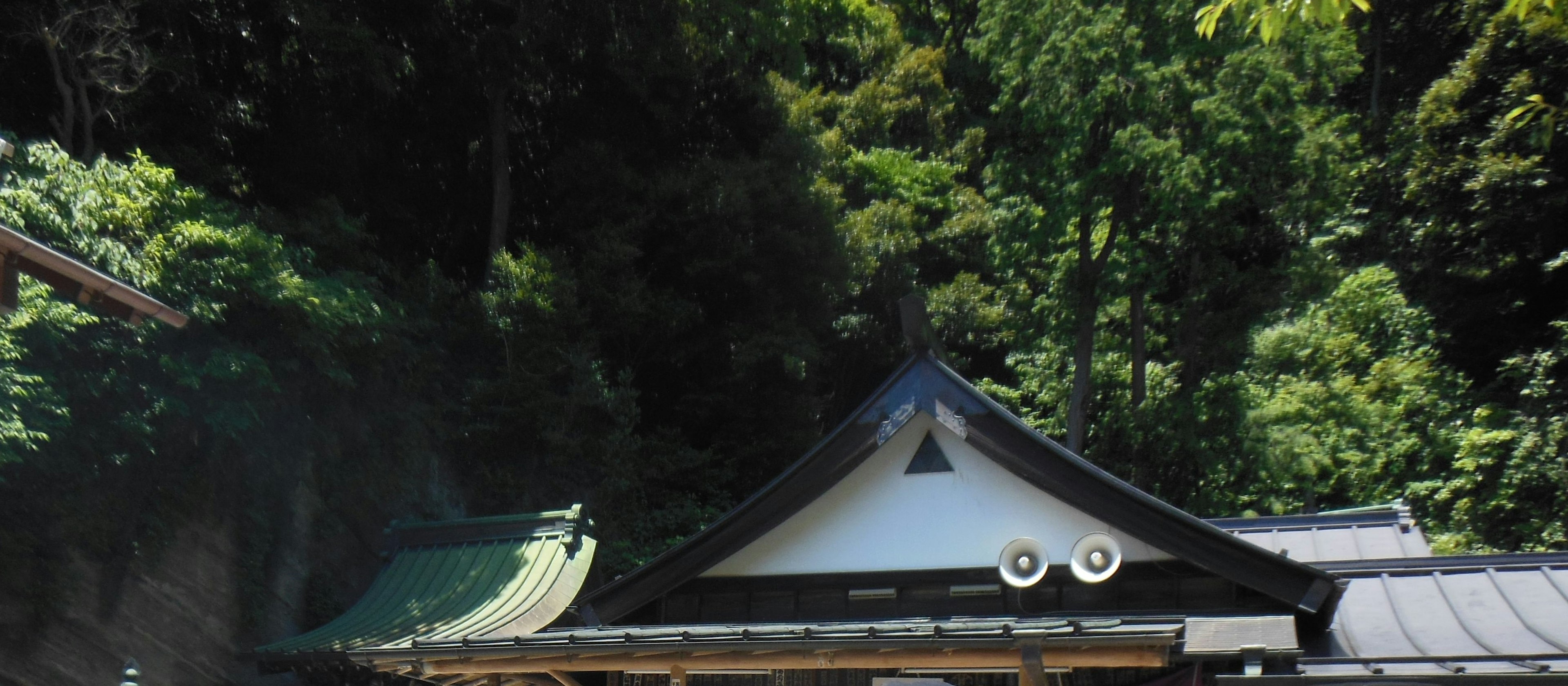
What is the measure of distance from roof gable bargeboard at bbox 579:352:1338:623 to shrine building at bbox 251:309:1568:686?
0.01 m

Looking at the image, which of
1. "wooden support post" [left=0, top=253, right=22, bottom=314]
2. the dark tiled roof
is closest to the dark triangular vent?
the dark tiled roof

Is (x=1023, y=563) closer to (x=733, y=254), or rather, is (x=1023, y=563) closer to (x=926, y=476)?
(x=926, y=476)

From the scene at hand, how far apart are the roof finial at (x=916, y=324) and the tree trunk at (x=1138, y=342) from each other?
14.7 m

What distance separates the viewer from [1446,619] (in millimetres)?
5758

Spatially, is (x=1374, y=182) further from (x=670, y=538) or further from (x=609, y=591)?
(x=609, y=591)

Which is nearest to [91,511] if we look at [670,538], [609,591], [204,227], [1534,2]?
[204,227]

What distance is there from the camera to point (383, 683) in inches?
427

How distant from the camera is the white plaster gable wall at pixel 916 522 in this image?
6734 mm

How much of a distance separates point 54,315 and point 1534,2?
36.6ft

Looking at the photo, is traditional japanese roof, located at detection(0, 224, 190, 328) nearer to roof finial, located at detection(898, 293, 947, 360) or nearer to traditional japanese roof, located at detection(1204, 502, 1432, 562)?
roof finial, located at detection(898, 293, 947, 360)

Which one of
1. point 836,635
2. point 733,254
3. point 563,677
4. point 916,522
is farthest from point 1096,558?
point 733,254

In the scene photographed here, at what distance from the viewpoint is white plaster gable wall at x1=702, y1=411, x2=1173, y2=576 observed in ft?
22.1

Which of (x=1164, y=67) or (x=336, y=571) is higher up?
(x=1164, y=67)

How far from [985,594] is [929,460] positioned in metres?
Result: 0.89
